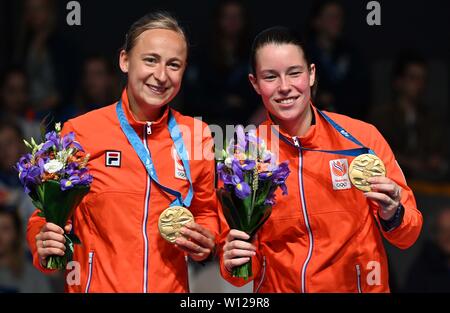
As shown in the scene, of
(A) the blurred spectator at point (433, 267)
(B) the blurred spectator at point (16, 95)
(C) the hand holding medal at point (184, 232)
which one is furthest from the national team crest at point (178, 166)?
(B) the blurred spectator at point (16, 95)

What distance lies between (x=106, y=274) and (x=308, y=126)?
38.3 inches

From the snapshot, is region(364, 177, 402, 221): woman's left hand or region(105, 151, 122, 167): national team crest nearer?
region(364, 177, 402, 221): woman's left hand

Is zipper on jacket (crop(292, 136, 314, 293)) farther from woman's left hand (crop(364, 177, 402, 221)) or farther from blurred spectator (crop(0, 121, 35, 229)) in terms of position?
blurred spectator (crop(0, 121, 35, 229))

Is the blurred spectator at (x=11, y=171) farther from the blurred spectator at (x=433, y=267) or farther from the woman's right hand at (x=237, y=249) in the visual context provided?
the woman's right hand at (x=237, y=249)

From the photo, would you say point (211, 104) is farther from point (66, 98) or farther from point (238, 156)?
point (238, 156)

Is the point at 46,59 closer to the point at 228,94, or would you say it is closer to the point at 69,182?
the point at 228,94

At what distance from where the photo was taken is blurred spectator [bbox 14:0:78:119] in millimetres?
6547

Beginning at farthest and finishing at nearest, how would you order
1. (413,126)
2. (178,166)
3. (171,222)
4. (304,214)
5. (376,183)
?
(413,126) < (178,166) < (304,214) < (171,222) < (376,183)

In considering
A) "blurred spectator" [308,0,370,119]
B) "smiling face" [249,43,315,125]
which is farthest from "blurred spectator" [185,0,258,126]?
"smiling face" [249,43,315,125]

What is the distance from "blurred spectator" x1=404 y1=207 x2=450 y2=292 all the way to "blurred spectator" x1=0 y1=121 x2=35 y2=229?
2.26 m

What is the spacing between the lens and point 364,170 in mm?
3738

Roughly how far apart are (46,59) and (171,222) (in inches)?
123

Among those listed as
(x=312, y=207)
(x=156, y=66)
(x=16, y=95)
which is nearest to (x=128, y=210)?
(x=156, y=66)

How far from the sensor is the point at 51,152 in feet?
12.5
